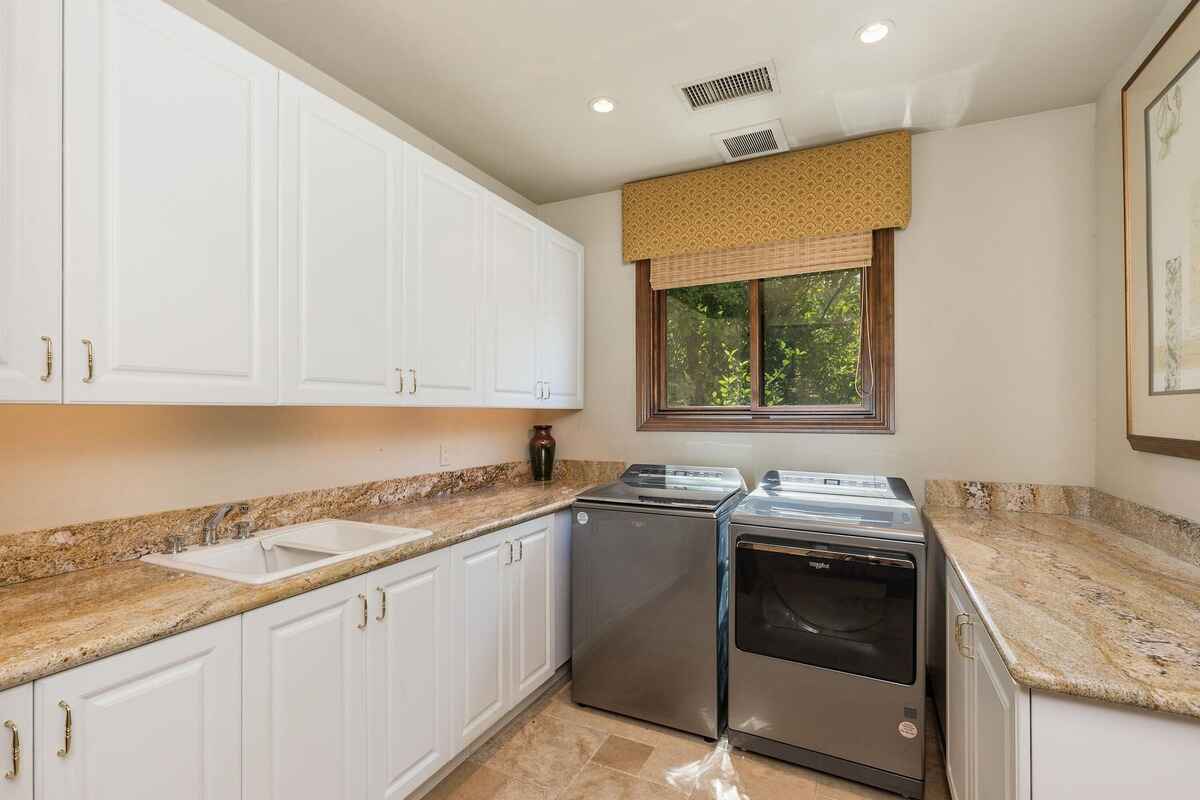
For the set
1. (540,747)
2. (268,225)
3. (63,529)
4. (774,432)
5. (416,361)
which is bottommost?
(540,747)

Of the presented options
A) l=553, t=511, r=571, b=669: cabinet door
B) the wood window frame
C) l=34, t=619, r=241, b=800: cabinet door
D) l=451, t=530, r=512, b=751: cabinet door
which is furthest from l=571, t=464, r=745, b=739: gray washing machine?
l=34, t=619, r=241, b=800: cabinet door

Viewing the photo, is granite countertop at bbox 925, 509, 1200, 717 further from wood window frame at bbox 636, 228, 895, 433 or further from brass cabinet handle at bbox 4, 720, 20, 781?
brass cabinet handle at bbox 4, 720, 20, 781

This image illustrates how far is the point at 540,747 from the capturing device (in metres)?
2.11

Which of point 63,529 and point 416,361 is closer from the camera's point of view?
point 63,529

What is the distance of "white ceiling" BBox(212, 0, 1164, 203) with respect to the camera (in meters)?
1.73

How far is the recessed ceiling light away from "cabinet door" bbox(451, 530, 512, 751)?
2.20 meters

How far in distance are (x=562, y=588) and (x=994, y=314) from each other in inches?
91.1

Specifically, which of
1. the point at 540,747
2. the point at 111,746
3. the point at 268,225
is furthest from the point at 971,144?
the point at 111,746

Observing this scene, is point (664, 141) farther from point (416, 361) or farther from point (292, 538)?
point (292, 538)

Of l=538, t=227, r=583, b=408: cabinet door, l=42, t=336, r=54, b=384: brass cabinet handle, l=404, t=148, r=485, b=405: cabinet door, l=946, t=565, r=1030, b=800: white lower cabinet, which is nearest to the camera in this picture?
l=946, t=565, r=1030, b=800: white lower cabinet

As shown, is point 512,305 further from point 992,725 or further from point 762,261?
point 992,725

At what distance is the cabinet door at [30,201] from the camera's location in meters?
1.06

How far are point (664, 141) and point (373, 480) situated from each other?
206cm

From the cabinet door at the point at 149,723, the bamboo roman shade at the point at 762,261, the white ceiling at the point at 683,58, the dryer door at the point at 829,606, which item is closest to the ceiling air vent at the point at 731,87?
the white ceiling at the point at 683,58
